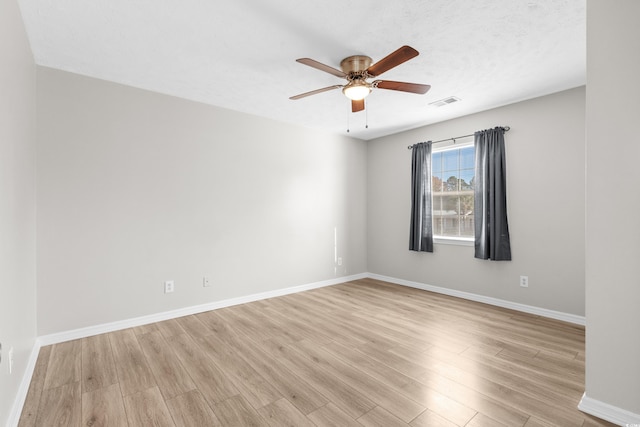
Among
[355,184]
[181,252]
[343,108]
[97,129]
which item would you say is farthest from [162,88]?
[355,184]

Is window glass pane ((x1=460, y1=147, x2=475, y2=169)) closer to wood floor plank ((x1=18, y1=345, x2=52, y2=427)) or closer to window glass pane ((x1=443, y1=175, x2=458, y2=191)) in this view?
window glass pane ((x1=443, y1=175, x2=458, y2=191))

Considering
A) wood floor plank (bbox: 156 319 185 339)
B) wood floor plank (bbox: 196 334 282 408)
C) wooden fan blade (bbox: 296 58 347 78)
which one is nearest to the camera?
wood floor plank (bbox: 196 334 282 408)

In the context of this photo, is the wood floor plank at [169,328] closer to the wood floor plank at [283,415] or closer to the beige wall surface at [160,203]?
the beige wall surface at [160,203]

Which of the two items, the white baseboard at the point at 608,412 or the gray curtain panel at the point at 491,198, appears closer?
the white baseboard at the point at 608,412

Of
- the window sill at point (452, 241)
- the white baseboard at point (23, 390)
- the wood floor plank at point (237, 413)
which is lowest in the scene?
the wood floor plank at point (237, 413)

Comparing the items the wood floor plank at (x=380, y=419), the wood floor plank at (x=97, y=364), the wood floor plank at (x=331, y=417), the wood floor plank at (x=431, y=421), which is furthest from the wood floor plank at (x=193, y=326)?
the wood floor plank at (x=431, y=421)

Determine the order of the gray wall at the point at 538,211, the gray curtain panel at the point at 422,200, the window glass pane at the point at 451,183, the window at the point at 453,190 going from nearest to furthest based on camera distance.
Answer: the gray wall at the point at 538,211
the window at the point at 453,190
the window glass pane at the point at 451,183
the gray curtain panel at the point at 422,200

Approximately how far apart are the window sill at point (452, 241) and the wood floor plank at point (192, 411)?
3724 millimetres

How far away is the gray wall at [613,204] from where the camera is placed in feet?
5.22

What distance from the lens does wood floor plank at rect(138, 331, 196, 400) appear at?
198 cm

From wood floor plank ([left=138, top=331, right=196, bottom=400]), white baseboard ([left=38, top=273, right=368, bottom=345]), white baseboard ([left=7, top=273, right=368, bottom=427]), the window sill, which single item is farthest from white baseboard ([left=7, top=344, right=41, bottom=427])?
the window sill

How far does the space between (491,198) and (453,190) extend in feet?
2.29

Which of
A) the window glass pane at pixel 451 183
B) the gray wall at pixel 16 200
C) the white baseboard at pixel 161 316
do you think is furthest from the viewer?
the window glass pane at pixel 451 183

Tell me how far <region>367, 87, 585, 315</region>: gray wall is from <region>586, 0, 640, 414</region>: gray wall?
74.2 inches
